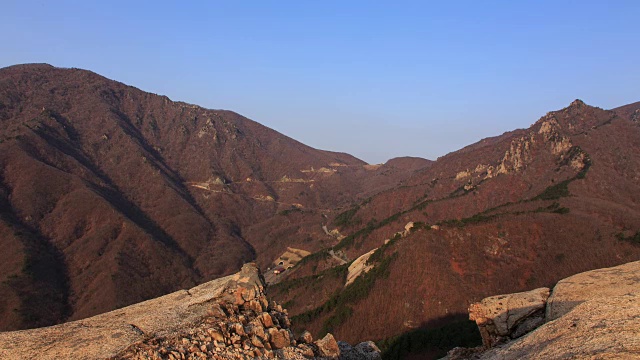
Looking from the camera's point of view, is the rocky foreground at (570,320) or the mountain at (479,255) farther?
the mountain at (479,255)

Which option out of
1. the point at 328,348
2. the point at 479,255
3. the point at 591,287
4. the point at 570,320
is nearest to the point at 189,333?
the point at 328,348

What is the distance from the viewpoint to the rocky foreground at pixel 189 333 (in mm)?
13695

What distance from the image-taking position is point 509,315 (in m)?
21.9

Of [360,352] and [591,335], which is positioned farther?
[360,352]

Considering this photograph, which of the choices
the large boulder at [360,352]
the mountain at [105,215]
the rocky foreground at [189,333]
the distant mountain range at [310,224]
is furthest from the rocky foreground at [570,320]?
the mountain at [105,215]

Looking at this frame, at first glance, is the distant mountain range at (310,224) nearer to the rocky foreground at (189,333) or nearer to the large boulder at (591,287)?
the large boulder at (591,287)

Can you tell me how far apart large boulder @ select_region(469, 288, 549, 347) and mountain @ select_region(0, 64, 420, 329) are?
72906 millimetres

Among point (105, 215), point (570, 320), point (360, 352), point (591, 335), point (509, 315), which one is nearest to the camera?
point (591, 335)

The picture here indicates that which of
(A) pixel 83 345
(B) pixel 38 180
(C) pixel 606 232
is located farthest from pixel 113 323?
(B) pixel 38 180

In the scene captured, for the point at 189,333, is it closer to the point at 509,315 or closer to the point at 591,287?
the point at 509,315

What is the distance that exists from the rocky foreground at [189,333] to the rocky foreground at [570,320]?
715 centimetres

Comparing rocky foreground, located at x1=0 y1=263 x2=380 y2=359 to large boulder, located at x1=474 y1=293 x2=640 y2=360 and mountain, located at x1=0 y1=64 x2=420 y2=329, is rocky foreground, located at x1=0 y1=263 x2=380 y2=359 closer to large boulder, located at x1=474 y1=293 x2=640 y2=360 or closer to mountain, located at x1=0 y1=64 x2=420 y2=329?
large boulder, located at x1=474 y1=293 x2=640 y2=360

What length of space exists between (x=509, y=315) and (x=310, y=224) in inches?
4632

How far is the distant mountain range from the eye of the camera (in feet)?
165
